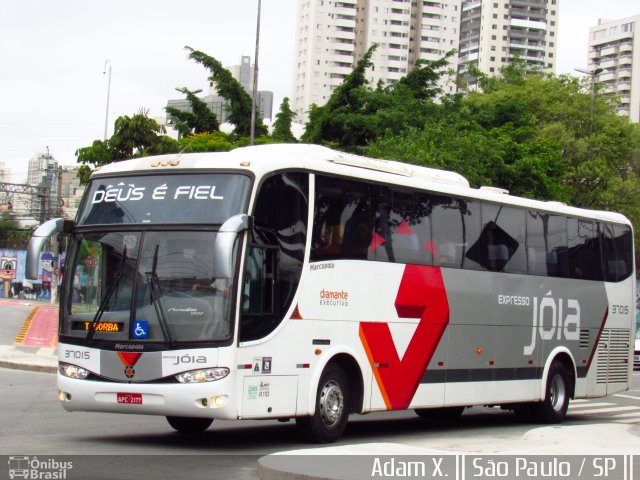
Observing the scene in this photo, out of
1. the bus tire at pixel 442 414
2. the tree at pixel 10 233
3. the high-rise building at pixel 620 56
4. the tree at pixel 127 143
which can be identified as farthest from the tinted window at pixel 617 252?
the high-rise building at pixel 620 56

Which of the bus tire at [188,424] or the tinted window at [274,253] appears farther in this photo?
the bus tire at [188,424]

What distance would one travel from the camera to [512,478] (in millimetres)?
9414

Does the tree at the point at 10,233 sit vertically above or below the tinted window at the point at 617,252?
above

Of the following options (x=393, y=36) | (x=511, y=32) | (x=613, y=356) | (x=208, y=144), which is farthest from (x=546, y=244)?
(x=511, y=32)

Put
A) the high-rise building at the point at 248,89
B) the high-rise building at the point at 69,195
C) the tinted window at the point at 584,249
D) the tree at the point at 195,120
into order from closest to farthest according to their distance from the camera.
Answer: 1. the tinted window at the point at 584,249
2. the tree at the point at 195,120
3. the high-rise building at the point at 69,195
4. the high-rise building at the point at 248,89

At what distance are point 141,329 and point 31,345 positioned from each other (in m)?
18.9

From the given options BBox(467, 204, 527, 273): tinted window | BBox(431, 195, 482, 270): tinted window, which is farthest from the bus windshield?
BBox(467, 204, 527, 273): tinted window

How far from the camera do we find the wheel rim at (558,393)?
59.2ft

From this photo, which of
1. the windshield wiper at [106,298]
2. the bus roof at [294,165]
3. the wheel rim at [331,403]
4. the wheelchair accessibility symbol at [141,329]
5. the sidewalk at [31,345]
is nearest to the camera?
the wheelchair accessibility symbol at [141,329]

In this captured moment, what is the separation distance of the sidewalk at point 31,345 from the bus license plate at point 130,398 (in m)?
11.7

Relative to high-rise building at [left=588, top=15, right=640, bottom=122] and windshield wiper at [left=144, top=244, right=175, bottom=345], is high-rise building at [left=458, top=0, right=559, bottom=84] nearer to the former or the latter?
high-rise building at [left=588, top=15, right=640, bottom=122]

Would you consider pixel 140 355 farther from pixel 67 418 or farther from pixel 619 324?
pixel 619 324

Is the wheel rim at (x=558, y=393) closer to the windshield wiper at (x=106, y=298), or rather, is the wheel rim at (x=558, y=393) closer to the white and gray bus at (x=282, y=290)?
the white and gray bus at (x=282, y=290)

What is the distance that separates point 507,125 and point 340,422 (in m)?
38.4
